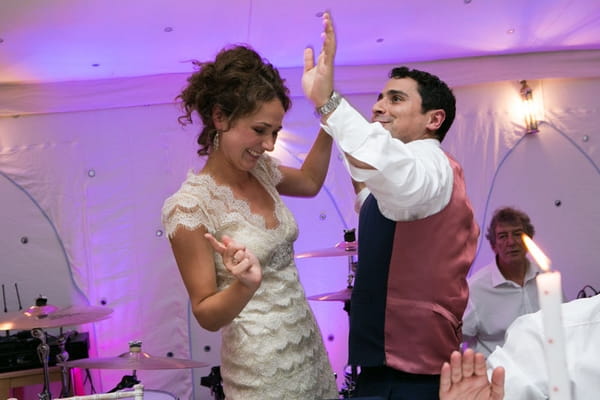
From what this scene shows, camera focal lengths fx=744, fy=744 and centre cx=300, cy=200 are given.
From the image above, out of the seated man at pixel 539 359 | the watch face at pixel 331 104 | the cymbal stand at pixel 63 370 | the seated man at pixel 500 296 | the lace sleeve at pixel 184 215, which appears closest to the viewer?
the seated man at pixel 539 359

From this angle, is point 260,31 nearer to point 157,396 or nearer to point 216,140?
point 157,396

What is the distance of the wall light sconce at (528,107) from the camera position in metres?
5.60

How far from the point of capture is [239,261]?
155cm

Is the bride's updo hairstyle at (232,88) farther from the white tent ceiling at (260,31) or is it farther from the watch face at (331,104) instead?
the white tent ceiling at (260,31)

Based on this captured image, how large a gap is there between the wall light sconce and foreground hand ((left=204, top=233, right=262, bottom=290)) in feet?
14.7

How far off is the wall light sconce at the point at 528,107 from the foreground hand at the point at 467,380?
4.73m

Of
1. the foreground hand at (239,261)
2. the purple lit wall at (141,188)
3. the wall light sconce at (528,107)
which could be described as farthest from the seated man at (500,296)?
the foreground hand at (239,261)

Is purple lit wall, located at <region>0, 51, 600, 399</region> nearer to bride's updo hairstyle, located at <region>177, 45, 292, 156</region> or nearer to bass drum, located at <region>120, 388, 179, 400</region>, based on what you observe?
bass drum, located at <region>120, 388, 179, 400</region>

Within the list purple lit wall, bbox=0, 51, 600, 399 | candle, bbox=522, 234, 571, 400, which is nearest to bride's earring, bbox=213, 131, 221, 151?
candle, bbox=522, 234, 571, 400

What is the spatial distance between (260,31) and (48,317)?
208 centimetres

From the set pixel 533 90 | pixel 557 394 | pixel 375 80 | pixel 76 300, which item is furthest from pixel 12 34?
pixel 557 394

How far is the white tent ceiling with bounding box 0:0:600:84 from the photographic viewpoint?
4055 millimetres

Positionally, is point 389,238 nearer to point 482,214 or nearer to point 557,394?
point 557,394

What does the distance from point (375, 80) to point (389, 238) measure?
3.68m
